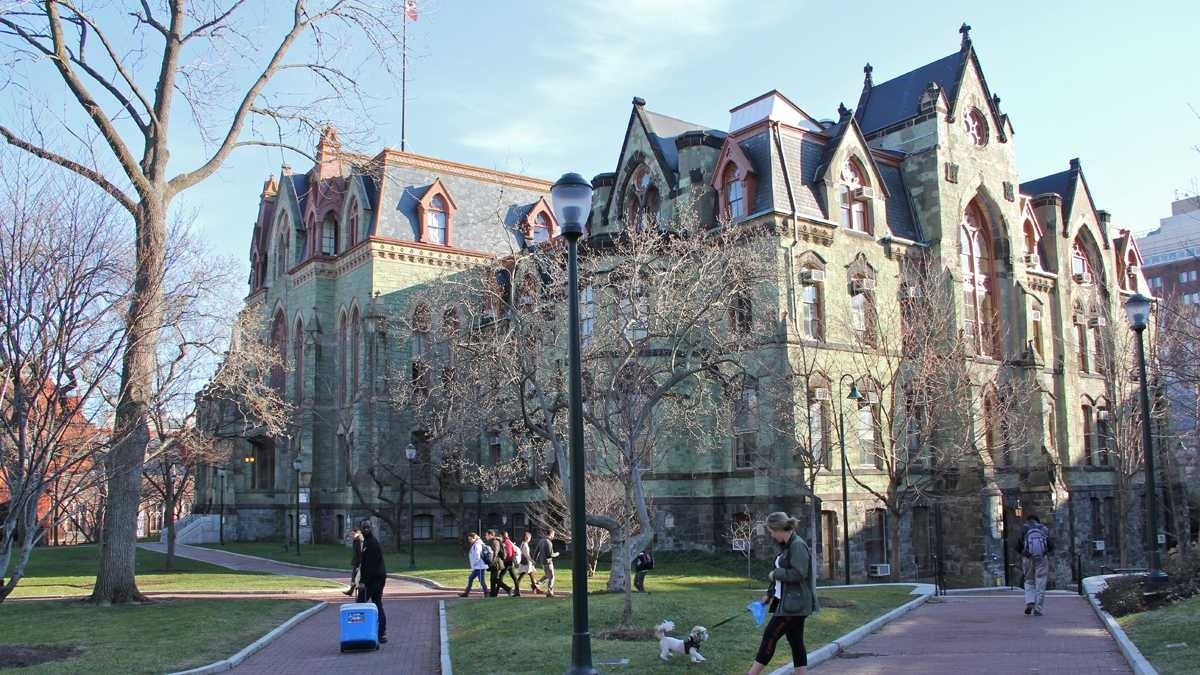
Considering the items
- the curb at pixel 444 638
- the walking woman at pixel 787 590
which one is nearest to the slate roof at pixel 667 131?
the curb at pixel 444 638

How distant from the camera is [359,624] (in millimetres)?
14797

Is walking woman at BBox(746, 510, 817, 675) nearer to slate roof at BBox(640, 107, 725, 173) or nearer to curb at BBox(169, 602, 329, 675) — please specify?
curb at BBox(169, 602, 329, 675)

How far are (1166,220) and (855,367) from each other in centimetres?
10624

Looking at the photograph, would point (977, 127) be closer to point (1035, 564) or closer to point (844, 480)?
point (844, 480)

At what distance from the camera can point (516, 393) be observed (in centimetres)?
2550

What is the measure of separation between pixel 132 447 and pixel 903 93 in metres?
32.3

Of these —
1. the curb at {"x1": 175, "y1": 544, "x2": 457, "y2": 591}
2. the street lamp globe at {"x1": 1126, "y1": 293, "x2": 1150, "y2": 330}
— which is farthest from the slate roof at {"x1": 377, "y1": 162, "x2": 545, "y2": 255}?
the street lamp globe at {"x1": 1126, "y1": 293, "x2": 1150, "y2": 330}

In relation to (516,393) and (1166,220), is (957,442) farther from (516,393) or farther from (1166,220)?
(1166,220)

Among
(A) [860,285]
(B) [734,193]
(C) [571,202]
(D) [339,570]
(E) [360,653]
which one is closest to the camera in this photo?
(C) [571,202]

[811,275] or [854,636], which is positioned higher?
[811,275]

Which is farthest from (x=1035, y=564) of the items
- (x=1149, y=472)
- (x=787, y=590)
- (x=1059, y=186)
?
(x=1059, y=186)

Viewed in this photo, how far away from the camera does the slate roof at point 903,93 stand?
39.9m

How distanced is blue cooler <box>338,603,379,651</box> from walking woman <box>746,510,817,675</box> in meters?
7.19

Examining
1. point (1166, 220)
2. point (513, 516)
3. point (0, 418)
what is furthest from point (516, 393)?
point (1166, 220)
